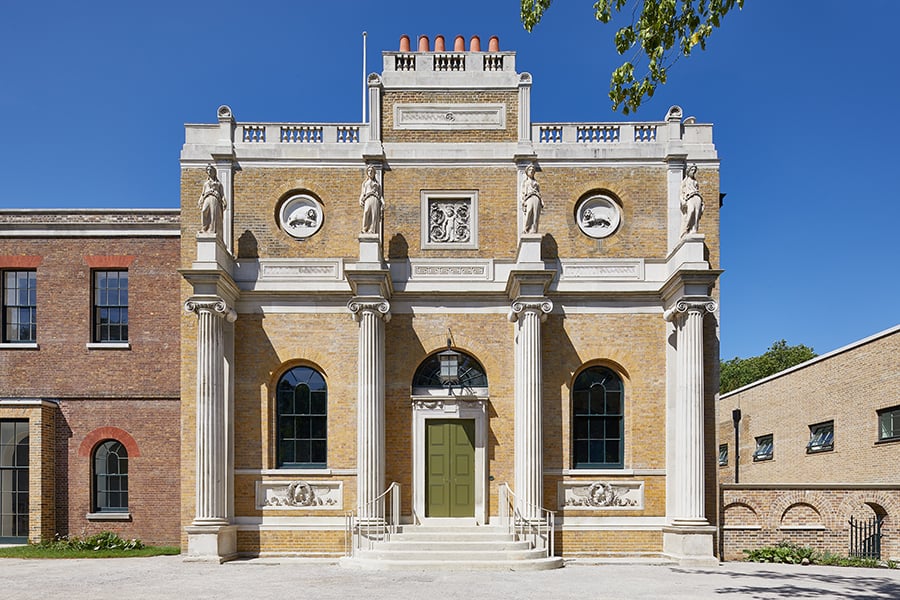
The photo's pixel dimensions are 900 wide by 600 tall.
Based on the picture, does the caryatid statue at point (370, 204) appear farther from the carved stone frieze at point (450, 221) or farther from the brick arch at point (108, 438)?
the brick arch at point (108, 438)

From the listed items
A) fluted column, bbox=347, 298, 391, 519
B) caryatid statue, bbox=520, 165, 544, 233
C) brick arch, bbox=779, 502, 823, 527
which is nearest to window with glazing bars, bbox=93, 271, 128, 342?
fluted column, bbox=347, 298, 391, 519

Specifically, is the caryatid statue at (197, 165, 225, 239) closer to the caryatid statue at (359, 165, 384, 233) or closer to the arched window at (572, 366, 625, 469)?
the caryatid statue at (359, 165, 384, 233)

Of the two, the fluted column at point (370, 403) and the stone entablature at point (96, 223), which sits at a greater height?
the stone entablature at point (96, 223)

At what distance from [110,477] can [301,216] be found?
8.10m

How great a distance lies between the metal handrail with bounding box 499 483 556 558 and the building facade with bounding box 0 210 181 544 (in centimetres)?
821

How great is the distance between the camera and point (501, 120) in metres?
20.5

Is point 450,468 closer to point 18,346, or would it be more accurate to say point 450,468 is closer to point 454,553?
point 454,553

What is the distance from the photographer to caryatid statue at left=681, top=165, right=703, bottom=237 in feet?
61.0

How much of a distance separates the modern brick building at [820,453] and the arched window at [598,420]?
105 inches

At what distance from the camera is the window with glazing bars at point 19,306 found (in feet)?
68.2

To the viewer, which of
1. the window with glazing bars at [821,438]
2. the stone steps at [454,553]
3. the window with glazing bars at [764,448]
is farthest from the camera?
the window with glazing bars at [764,448]

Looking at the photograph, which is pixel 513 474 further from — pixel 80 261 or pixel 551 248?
pixel 80 261

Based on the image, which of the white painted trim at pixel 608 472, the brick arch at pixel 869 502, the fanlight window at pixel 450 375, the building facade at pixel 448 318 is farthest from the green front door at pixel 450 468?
the brick arch at pixel 869 502

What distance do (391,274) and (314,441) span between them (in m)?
4.47
